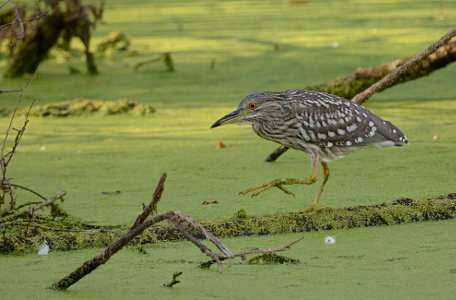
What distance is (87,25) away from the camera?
25.1 feet

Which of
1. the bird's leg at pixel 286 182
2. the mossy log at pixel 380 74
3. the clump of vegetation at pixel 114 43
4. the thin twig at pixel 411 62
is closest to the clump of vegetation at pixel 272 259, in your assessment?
the bird's leg at pixel 286 182

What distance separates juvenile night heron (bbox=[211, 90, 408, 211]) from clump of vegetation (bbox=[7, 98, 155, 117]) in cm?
280

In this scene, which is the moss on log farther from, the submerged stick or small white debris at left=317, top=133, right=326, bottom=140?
the submerged stick

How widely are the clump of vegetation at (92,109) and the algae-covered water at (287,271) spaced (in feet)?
10.7

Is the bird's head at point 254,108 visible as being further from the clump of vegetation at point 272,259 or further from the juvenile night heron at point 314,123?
the clump of vegetation at point 272,259

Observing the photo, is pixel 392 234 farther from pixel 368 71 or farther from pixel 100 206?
pixel 368 71

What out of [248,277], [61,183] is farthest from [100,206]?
[248,277]

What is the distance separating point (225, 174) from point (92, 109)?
2253mm

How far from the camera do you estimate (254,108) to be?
390 centimetres

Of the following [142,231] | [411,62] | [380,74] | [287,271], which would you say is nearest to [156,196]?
[142,231]

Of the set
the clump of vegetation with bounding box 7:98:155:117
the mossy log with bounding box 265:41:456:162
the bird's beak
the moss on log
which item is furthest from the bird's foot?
the moss on log

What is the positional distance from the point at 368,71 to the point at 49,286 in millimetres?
3563

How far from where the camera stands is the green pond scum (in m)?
3.07

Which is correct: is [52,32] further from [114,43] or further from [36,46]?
[114,43]
